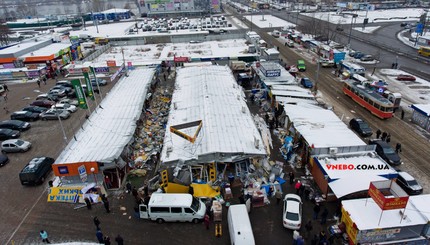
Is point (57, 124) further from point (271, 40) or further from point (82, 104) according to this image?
point (271, 40)

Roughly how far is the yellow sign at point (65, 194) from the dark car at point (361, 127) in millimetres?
22581

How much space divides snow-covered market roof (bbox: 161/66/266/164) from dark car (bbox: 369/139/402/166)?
30.3 ft

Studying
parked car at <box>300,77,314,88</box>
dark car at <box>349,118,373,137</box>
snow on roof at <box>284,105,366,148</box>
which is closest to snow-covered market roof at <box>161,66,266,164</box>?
snow on roof at <box>284,105,366,148</box>

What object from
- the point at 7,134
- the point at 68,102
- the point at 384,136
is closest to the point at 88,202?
the point at 7,134

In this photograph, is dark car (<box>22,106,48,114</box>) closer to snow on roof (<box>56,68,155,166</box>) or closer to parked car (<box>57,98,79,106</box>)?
parked car (<box>57,98,79,106</box>)

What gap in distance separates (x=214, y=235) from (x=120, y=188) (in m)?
7.63

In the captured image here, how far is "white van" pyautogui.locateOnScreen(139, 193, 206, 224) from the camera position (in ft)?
50.9

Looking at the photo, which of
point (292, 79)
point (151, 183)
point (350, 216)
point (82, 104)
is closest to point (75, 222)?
point (151, 183)

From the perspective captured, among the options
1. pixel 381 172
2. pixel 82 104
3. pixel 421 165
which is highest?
pixel 82 104

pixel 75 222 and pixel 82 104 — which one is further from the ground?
pixel 82 104

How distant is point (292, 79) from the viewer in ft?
110

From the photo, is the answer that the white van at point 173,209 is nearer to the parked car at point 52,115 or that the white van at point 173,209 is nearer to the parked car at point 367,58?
the parked car at point 52,115

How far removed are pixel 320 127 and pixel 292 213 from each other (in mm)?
9041

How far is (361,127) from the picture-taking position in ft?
80.1
